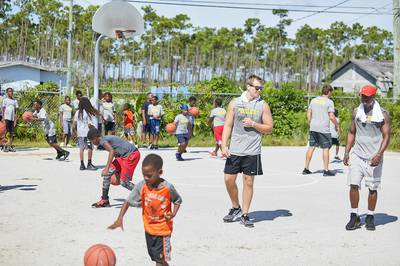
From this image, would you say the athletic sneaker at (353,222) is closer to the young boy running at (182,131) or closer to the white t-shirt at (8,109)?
the young boy running at (182,131)

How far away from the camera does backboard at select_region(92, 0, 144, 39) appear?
56.5ft

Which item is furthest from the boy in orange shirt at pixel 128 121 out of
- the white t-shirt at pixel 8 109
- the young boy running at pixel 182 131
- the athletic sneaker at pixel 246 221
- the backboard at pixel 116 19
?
the athletic sneaker at pixel 246 221

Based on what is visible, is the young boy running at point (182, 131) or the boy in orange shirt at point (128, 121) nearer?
the young boy running at point (182, 131)

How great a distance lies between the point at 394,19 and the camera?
2375 cm

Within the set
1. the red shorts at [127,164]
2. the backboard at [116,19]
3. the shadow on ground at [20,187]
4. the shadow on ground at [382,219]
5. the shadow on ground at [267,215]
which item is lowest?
the shadow on ground at [20,187]

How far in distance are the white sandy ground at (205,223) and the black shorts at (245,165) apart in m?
0.75

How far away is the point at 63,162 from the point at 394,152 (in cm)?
1211

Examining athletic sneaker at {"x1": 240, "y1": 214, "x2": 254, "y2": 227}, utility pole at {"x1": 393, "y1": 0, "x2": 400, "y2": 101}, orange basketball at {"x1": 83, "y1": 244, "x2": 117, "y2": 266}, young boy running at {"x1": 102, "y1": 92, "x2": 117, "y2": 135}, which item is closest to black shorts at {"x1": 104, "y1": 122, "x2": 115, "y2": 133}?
young boy running at {"x1": 102, "y1": 92, "x2": 117, "y2": 135}

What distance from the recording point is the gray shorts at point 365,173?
7.59 meters

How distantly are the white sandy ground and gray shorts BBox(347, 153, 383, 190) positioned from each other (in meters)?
0.66

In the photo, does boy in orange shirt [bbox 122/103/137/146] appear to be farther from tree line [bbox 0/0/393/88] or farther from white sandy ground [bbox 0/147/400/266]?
tree line [bbox 0/0/393/88]

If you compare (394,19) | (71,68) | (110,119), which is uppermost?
(394,19)

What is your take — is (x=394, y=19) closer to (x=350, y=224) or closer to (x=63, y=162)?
(x=63, y=162)

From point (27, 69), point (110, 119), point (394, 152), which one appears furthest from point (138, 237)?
point (27, 69)
